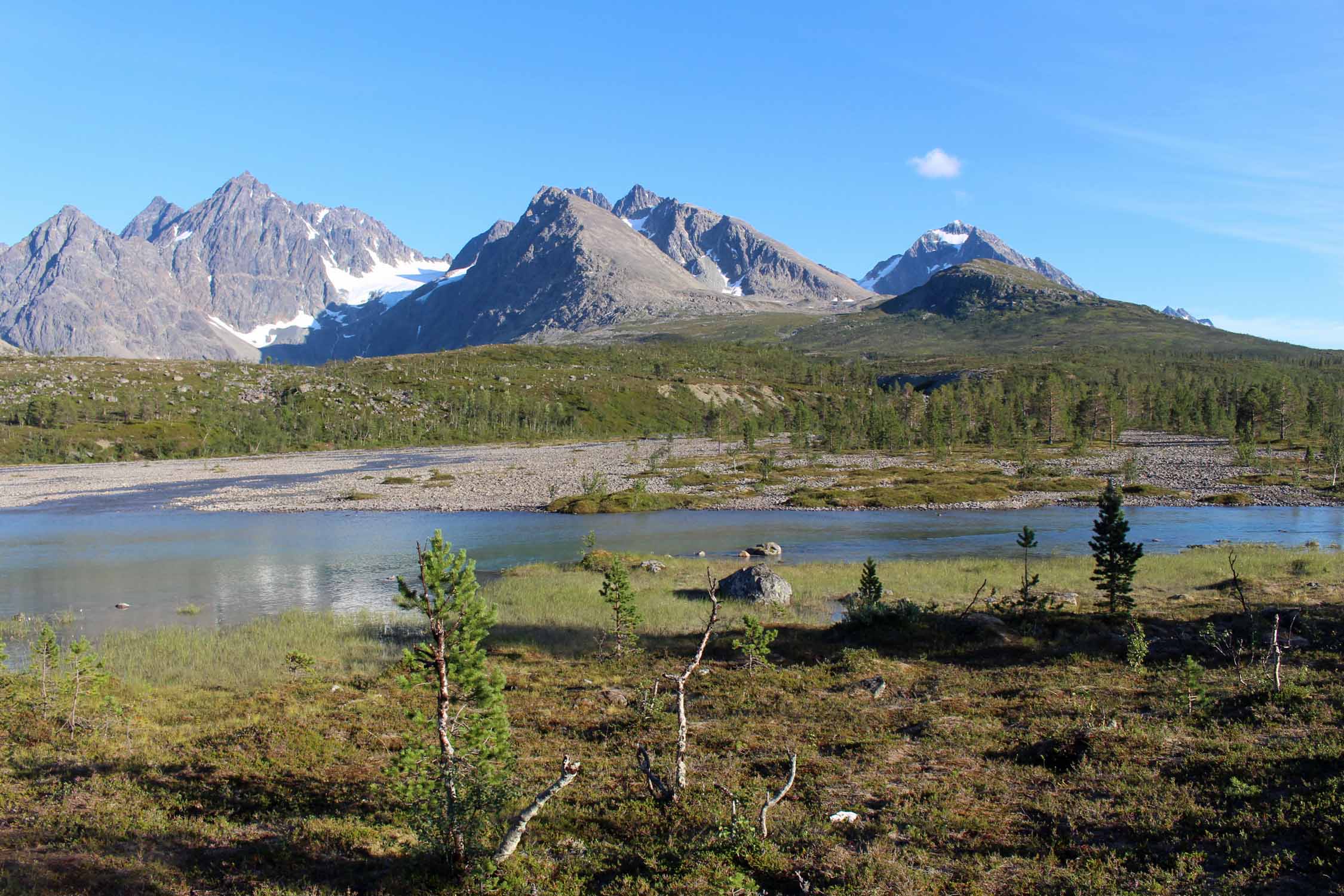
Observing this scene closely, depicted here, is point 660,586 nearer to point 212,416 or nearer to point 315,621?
point 315,621

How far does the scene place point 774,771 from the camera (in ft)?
49.8

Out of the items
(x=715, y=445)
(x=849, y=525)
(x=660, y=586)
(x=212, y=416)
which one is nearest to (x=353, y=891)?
(x=660, y=586)

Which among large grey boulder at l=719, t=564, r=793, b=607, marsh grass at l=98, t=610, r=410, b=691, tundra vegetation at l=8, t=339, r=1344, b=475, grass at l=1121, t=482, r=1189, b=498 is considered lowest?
marsh grass at l=98, t=610, r=410, b=691

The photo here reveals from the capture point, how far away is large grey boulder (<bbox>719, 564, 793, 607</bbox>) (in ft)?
112

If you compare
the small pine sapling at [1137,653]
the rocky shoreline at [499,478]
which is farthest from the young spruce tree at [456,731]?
the rocky shoreline at [499,478]

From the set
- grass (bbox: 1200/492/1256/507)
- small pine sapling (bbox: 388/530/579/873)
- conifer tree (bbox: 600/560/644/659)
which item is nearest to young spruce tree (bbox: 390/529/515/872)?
small pine sapling (bbox: 388/530/579/873)

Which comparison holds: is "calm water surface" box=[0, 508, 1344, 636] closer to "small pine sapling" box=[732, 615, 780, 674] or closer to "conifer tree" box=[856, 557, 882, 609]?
"conifer tree" box=[856, 557, 882, 609]

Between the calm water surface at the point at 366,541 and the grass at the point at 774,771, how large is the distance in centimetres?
1253

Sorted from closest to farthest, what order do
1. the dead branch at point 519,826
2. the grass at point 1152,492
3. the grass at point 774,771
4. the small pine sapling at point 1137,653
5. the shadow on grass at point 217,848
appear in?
the dead branch at point 519,826
the shadow on grass at point 217,848
the grass at point 774,771
the small pine sapling at point 1137,653
the grass at point 1152,492

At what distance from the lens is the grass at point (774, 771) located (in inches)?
424

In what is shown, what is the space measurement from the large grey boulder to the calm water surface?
11509 mm

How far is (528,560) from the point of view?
48.5 m

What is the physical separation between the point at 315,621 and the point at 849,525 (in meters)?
42.2

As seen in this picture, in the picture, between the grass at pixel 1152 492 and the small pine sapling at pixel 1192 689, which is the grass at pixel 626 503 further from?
the small pine sapling at pixel 1192 689
